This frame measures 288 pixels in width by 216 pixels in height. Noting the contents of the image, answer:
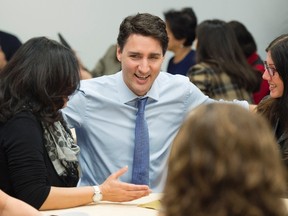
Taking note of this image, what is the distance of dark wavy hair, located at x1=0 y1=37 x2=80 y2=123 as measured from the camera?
242cm

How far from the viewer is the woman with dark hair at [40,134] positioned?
92.8 inches

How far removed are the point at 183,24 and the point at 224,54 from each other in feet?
4.20

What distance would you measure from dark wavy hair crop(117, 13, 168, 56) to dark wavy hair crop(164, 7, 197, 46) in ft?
8.44

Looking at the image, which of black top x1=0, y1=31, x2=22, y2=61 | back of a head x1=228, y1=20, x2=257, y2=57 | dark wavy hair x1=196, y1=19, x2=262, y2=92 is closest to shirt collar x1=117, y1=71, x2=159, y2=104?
dark wavy hair x1=196, y1=19, x2=262, y2=92

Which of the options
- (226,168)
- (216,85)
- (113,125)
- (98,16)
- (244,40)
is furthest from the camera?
(98,16)

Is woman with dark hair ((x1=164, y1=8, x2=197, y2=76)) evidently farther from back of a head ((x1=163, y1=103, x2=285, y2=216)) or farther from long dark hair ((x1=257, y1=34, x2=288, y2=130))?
back of a head ((x1=163, y1=103, x2=285, y2=216))

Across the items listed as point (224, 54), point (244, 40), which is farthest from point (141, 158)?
point (244, 40)

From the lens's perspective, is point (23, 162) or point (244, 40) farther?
point (244, 40)

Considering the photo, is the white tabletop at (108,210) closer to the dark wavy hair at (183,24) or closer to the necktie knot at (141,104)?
the necktie knot at (141,104)

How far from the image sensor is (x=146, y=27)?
294 centimetres

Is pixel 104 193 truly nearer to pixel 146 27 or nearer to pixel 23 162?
pixel 23 162

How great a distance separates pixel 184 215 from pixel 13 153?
129 centimetres

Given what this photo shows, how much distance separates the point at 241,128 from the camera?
1166 mm

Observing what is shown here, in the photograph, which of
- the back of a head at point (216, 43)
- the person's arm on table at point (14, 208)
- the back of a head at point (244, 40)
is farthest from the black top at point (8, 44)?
the person's arm on table at point (14, 208)
